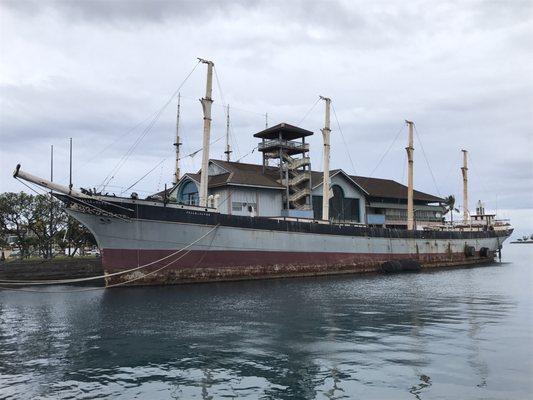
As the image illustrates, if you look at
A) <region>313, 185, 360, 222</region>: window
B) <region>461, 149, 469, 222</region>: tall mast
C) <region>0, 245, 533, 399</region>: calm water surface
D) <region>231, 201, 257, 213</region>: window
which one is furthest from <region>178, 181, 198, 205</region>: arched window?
<region>461, 149, 469, 222</region>: tall mast

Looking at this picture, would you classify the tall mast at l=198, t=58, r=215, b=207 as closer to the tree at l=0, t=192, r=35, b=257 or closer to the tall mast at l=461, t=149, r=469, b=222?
the tree at l=0, t=192, r=35, b=257

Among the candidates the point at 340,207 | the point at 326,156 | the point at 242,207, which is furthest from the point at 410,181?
the point at 242,207

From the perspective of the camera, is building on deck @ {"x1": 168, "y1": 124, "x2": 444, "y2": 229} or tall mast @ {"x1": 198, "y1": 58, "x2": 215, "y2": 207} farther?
building on deck @ {"x1": 168, "y1": 124, "x2": 444, "y2": 229}

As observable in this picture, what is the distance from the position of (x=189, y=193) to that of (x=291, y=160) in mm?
13342

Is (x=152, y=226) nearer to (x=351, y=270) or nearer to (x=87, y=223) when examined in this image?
(x=87, y=223)

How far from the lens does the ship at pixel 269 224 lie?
115 feet

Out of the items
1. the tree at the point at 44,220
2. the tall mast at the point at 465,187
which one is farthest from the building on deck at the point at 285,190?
the tree at the point at 44,220

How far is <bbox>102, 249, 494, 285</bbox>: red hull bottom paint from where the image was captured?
115 feet

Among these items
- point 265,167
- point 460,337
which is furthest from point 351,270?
point 460,337

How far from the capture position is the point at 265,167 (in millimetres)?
61188

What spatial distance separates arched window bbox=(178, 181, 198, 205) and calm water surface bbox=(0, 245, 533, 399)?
2435 centimetres

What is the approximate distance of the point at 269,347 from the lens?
53.9ft

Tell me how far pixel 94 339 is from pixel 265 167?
44.7 m

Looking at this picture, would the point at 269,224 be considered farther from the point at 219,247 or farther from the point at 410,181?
Answer: the point at 410,181
